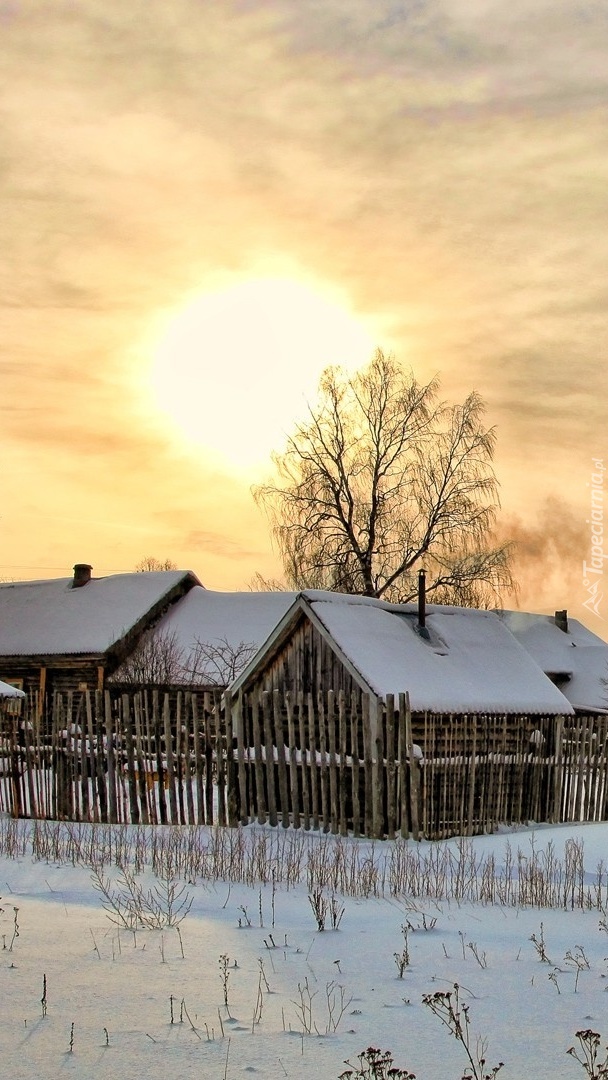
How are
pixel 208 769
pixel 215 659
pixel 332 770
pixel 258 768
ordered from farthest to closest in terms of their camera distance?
pixel 215 659
pixel 208 769
pixel 258 768
pixel 332 770

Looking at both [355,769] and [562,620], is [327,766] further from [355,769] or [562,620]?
[562,620]

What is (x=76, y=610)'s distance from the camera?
136 ft

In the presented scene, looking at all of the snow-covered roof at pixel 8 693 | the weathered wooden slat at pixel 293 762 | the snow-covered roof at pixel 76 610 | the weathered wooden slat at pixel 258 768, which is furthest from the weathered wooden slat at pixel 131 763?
the snow-covered roof at pixel 76 610

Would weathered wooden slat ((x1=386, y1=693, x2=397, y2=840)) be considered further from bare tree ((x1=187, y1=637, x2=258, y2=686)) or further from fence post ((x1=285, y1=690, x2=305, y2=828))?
bare tree ((x1=187, y1=637, x2=258, y2=686))

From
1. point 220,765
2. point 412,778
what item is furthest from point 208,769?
point 412,778

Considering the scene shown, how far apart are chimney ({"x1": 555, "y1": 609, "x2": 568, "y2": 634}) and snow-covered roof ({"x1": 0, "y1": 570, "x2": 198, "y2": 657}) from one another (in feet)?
51.5

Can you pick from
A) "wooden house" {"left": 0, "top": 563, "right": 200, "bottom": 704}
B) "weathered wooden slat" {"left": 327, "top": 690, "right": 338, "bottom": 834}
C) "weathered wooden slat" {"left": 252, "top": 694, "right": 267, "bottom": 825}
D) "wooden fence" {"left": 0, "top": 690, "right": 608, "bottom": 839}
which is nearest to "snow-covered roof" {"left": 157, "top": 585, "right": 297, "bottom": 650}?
"wooden house" {"left": 0, "top": 563, "right": 200, "bottom": 704}

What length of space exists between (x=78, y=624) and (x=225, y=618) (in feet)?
16.3

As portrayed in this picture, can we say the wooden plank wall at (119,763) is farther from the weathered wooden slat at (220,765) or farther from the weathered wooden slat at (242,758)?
the weathered wooden slat at (242,758)

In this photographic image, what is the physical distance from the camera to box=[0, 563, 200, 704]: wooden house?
38.9m

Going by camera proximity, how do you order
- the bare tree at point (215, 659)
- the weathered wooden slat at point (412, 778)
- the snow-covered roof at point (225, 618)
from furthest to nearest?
the snow-covered roof at point (225, 618) → the bare tree at point (215, 659) → the weathered wooden slat at point (412, 778)

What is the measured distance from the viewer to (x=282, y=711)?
1700cm

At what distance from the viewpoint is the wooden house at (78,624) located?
3894 cm

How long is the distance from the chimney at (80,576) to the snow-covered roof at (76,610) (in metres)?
0.21
